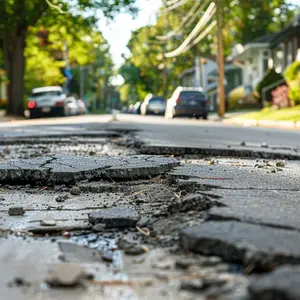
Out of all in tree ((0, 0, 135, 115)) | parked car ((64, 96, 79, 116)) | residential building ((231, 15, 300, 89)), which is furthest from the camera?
residential building ((231, 15, 300, 89))

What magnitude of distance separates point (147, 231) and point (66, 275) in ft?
2.92

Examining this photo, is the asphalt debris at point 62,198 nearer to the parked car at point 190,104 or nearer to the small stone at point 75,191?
the small stone at point 75,191

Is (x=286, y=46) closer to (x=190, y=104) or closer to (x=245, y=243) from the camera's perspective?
(x=190, y=104)

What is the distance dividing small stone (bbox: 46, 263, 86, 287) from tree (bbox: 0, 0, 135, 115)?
2590cm

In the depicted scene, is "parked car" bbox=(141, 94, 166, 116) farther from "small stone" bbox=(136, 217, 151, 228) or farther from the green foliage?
"small stone" bbox=(136, 217, 151, 228)

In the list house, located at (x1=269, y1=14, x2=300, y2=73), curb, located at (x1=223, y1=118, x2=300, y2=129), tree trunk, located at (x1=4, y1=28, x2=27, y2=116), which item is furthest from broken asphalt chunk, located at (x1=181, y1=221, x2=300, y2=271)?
house, located at (x1=269, y1=14, x2=300, y2=73)

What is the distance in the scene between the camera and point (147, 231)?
324 centimetres

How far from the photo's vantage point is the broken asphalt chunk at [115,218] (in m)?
3.42

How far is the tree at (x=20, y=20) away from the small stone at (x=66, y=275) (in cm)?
2590

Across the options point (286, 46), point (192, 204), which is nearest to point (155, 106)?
point (286, 46)

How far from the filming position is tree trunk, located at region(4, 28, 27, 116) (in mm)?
34062

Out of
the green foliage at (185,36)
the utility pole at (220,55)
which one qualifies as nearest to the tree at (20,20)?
the utility pole at (220,55)

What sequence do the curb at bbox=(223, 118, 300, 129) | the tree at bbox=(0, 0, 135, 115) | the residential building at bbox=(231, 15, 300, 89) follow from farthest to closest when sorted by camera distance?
the residential building at bbox=(231, 15, 300, 89)
the tree at bbox=(0, 0, 135, 115)
the curb at bbox=(223, 118, 300, 129)

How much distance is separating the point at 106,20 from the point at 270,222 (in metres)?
29.1
